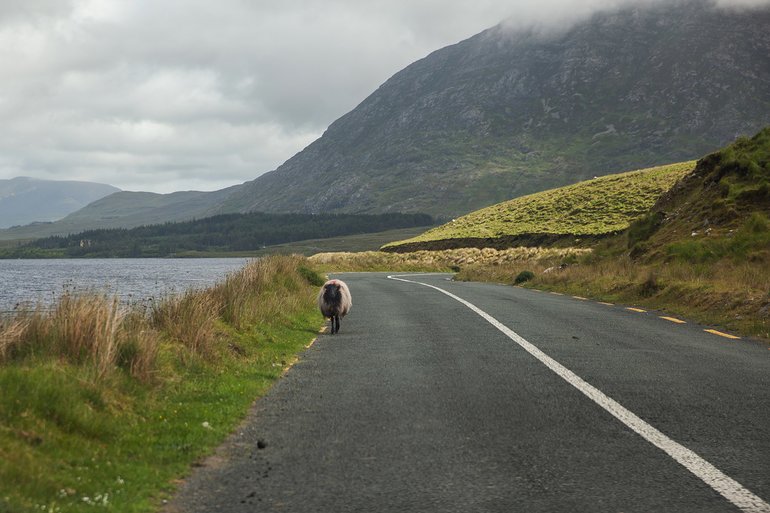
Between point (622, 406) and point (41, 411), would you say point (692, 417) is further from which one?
point (41, 411)

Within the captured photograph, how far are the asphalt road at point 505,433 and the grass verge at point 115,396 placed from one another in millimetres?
Result: 400

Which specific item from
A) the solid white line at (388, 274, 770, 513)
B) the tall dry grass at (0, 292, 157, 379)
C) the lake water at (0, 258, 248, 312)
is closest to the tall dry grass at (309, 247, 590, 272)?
the lake water at (0, 258, 248, 312)

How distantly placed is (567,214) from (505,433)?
251 ft

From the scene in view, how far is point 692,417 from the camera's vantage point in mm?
7324

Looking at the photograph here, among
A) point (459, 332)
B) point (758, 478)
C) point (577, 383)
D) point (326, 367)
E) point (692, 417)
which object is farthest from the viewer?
point (459, 332)

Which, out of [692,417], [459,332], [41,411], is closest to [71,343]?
[41,411]

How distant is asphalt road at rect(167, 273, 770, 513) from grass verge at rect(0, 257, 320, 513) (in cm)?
40

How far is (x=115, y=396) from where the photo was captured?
7.28 metres

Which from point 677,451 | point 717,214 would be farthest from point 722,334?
point 717,214

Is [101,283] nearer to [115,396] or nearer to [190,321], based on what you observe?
[190,321]

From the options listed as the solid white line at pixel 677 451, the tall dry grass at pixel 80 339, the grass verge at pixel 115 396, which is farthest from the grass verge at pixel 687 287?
the tall dry grass at pixel 80 339

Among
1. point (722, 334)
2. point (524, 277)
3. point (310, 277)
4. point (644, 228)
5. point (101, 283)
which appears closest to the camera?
point (722, 334)

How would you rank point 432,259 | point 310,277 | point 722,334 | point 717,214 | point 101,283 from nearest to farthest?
point 722,334 → point 310,277 → point 717,214 → point 101,283 → point 432,259

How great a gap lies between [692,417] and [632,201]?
73620 mm
